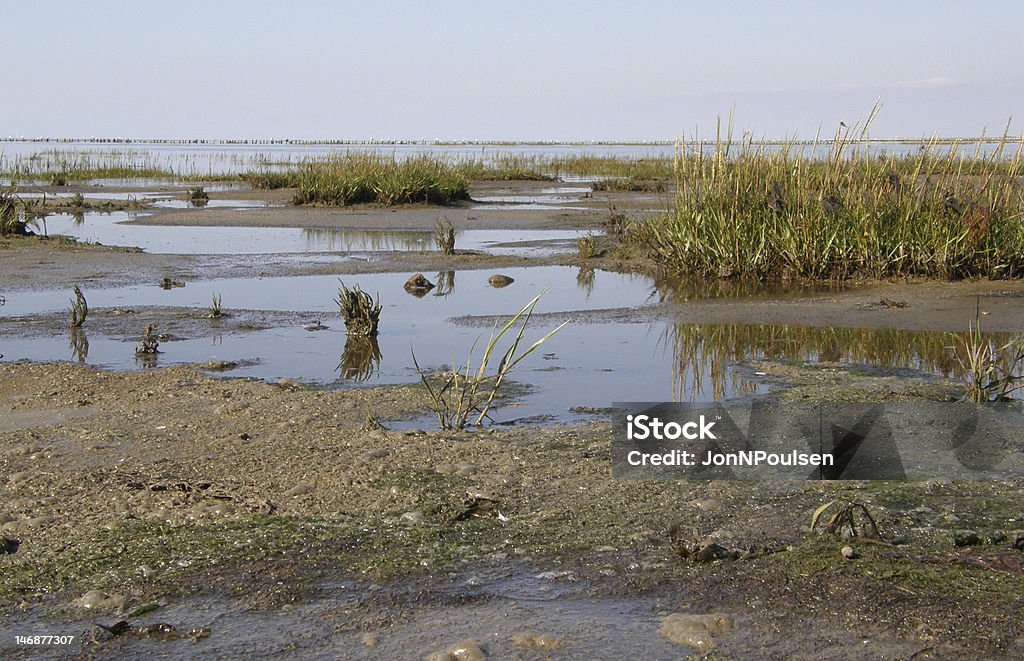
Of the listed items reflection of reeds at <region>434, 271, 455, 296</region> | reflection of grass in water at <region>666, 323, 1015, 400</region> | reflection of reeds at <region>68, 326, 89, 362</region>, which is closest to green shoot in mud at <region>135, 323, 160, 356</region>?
reflection of reeds at <region>68, 326, 89, 362</region>

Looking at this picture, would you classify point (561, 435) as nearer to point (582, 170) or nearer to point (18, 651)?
point (18, 651)

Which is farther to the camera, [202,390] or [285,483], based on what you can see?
[202,390]

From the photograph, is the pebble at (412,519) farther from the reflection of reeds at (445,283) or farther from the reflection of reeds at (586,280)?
the reflection of reeds at (445,283)

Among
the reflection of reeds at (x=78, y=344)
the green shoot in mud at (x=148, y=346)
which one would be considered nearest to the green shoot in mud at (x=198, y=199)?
the reflection of reeds at (x=78, y=344)

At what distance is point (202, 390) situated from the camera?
6.37 metres

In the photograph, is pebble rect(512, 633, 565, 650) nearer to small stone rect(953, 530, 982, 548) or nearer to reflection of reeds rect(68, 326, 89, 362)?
small stone rect(953, 530, 982, 548)

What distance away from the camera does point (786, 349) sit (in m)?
7.90

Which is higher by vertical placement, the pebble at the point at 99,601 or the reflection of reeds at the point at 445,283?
the pebble at the point at 99,601

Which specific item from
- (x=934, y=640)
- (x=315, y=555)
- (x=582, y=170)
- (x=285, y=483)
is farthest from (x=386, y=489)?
(x=582, y=170)

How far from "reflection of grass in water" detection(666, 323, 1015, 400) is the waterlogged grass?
2.46 metres

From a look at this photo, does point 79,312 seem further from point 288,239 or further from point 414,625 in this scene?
point 288,239

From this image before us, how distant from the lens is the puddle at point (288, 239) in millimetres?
15703

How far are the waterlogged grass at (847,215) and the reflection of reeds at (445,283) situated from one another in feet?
8.35

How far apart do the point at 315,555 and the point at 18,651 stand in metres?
1.00
